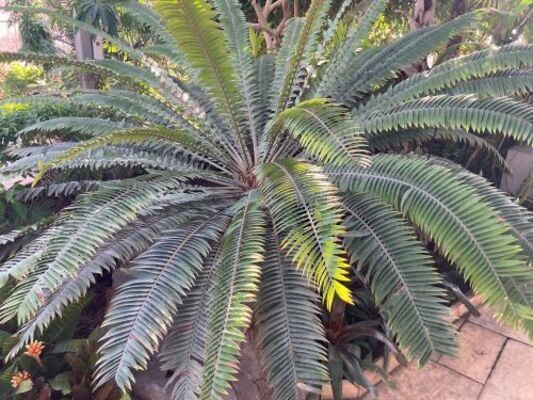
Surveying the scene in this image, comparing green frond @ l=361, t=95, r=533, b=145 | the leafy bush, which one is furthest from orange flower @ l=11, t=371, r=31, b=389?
the leafy bush

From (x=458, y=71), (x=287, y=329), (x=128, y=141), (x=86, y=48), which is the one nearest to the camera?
(x=287, y=329)

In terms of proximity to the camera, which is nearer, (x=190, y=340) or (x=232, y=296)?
(x=232, y=296)

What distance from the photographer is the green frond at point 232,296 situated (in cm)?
124

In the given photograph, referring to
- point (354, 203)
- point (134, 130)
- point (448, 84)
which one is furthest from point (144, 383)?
point (448, 84)

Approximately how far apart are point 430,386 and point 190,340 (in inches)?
43.2

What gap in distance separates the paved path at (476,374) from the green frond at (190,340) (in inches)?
31.9

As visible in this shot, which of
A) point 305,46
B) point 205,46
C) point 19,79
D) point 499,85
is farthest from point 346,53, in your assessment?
point 19,79

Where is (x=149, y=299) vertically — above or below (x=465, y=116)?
below

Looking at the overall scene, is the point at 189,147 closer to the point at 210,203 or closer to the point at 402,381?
the point at 210,203

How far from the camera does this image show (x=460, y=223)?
4.61ft

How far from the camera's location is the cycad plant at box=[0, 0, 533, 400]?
1.35 m

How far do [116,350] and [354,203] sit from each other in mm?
1053

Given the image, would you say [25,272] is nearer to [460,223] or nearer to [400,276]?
[400,276]

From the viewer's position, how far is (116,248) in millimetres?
1697
